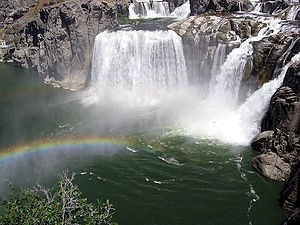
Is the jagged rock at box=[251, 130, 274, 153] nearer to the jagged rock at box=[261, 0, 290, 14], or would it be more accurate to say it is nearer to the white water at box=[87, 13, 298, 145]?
the white water at box=[87, 13, 298, 145]

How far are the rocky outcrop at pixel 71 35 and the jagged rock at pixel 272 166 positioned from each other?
2649cm

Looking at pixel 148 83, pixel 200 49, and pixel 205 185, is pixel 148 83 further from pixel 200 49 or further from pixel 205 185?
pixel 205 185

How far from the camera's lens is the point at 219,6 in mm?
36312

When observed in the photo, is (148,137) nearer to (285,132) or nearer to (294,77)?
(285,132)

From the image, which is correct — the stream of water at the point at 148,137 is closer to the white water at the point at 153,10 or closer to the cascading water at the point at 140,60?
the cascading water at the point at 140,60

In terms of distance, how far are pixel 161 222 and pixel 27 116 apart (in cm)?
2074

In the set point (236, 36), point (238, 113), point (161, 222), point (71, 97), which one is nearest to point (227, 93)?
point (238, 113)

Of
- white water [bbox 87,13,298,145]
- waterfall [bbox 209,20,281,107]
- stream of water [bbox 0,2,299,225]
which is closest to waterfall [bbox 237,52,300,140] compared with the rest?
white water [bbox 87,13,298,145]

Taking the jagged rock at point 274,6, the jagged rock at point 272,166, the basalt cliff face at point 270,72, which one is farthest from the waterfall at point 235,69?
the jagged rock at point 272,166

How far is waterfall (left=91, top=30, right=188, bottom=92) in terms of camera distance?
94.5 ft

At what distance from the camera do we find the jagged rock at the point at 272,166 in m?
15.8

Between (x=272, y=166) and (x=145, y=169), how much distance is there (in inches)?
311

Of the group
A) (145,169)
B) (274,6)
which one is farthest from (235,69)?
(274,6)

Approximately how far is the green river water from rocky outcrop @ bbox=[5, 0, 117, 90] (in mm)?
10574
